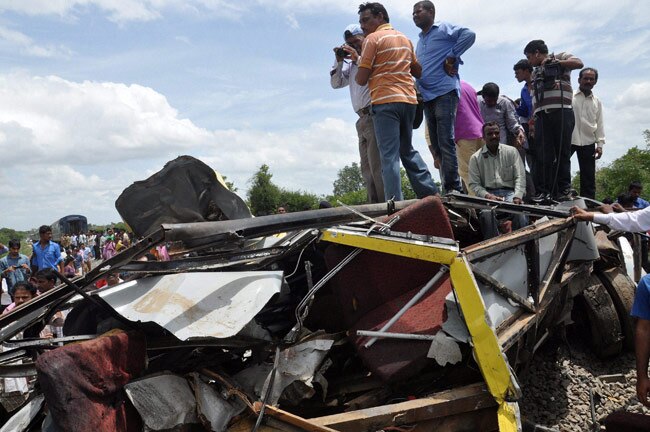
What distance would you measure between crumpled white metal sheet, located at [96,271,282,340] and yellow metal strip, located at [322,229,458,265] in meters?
0.49

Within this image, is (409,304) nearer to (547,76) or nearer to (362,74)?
(362,74)

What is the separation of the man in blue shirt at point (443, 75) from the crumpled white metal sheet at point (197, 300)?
3.12m

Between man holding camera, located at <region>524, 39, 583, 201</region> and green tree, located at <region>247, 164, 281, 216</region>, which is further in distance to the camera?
green tree, located at <region>247, 164, 281, 216</region>

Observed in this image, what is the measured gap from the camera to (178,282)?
10.9ft

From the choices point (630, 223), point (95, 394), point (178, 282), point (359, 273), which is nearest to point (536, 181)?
point (630, 223)

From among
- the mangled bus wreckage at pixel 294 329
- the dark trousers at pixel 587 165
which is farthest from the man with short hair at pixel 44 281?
the dark trousers at pixel 587 165

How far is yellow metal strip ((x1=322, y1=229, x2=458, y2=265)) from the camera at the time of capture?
296 cm

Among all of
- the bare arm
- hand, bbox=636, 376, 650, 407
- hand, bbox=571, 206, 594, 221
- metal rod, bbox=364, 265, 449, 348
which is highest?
the bare arm

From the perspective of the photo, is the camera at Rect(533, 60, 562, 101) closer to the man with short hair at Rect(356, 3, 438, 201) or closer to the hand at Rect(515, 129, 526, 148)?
the hand at Rect(515, 129, 526, 148)

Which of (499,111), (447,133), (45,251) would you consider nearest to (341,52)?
(447,133)

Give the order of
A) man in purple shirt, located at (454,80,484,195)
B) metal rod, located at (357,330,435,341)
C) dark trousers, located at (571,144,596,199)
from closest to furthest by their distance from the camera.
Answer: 1. metal rod, located at (357,330,435,341)
2. man in purple shirt, located at (454,80,484,195)
3. dark trousers, located at (571,144,596,199)

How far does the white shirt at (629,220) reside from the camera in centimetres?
387

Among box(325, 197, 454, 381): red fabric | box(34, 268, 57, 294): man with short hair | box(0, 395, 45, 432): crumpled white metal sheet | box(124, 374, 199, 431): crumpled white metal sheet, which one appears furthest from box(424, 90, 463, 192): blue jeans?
Answer: box(34, 268, 57, 294): man with short hair

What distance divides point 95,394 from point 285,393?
101cm
